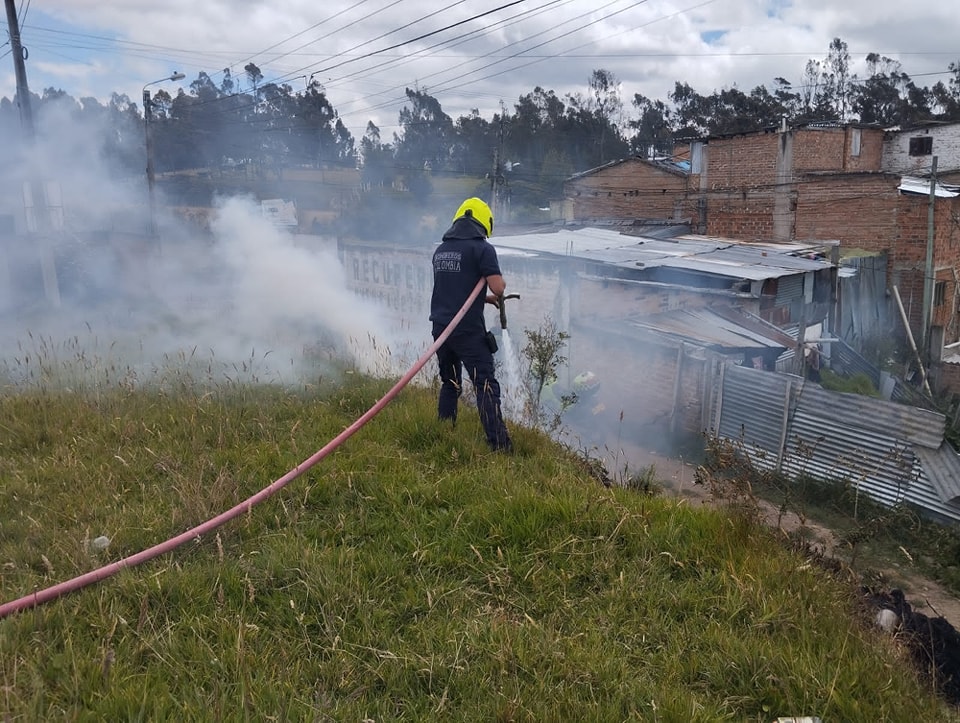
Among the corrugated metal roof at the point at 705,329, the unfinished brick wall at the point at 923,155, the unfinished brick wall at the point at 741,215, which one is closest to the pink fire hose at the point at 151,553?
the corrugated metal roof at the point at 705,329

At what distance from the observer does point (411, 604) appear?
102 inches

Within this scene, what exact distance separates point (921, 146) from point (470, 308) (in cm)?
2799

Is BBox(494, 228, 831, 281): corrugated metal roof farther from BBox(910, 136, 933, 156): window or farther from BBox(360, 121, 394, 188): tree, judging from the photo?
BBox(360, 121, 394, 188): tree

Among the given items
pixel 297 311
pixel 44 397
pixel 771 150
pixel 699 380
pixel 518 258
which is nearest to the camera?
pixel 44 397

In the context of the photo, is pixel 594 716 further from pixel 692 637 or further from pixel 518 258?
pixel 518 258

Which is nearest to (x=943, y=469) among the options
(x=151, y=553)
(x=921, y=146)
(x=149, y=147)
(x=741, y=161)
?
(x=151, y=553)

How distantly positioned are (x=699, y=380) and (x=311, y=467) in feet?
27.3

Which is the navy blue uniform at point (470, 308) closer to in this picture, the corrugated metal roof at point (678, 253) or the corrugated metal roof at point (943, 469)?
the corrugated metal roof at point (943, 469)

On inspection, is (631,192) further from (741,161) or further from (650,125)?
(650,125)

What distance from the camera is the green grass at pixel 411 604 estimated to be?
2.11 m

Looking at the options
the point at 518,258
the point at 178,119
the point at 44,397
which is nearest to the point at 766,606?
the point at 44,397

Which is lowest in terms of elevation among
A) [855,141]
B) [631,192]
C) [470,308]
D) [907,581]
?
[907,581]

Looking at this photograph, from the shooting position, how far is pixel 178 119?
30.8 meters

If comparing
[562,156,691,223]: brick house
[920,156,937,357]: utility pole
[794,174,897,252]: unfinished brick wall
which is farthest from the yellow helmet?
[562,156,691,223]: brick house
